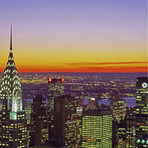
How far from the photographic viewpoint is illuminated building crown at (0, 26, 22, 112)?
30.5 meters

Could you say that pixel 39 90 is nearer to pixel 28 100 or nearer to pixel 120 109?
pixel 28 100

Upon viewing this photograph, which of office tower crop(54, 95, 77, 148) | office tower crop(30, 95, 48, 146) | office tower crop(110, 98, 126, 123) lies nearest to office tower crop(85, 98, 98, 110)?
office tower crop(110, 98, 126, 123)

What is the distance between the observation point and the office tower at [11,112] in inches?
1192

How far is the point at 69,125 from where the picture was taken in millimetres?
41688

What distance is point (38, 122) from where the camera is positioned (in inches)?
1679

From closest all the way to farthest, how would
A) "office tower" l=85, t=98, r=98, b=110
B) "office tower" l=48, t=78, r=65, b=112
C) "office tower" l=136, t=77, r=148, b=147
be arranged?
1. "office tower" l=136, t=77, r=148, b=147
2. "office tower" l=48, t=78, r=65, b=112
3. "office tower" l=85, t=98, r=98, b=110

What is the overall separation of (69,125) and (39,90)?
8.24 metres

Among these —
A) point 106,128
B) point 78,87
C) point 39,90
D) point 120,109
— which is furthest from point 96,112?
point 120,109

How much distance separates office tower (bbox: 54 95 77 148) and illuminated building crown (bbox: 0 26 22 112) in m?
9.74

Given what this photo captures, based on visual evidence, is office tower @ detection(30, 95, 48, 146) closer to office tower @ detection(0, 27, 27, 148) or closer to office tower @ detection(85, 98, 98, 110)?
office tower @ detection(0, 27, 27, 148)

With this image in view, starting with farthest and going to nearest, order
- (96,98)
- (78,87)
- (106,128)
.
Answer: (96,98) < (78,87) < (106,128)

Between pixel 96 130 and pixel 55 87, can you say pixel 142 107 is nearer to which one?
pixel 96 130

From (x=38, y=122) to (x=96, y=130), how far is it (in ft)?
21.2

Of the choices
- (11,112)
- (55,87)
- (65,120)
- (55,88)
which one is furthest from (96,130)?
(55,87)
